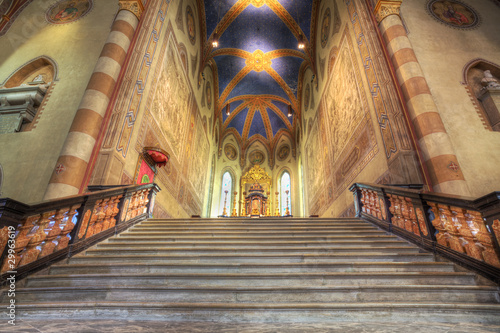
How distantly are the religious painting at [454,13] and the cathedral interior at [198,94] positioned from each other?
6 centimetres

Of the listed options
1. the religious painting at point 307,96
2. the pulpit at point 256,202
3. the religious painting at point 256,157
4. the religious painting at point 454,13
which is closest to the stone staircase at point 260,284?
the religious painting at point 454,13

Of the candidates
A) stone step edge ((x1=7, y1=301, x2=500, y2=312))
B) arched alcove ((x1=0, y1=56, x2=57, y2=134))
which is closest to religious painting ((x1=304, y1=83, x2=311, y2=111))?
arched alcove ((x1=0, y1=56, x2=57, y2=134))

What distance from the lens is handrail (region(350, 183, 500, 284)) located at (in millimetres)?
2812

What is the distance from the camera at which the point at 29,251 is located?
3045 mm

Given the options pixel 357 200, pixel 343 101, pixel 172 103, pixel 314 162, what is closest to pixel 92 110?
pixel 172 103

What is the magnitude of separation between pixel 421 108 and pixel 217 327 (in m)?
6.65

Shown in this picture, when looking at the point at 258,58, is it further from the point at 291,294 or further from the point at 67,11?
the point at 291,294

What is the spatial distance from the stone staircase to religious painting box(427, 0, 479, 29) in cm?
868

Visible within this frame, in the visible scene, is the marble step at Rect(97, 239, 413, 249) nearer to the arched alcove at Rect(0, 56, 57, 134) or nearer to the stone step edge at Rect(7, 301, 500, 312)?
the stone step edge at Rect(7, 301, 500, 312)

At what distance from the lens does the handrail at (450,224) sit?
2.81m

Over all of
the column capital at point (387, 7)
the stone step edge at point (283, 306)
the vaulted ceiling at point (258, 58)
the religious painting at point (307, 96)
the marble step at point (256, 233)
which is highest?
the vaulted ceiling at point (258, 58)

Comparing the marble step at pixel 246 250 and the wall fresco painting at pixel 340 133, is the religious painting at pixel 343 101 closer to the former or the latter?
the wall fresco painting at pixel 340 133

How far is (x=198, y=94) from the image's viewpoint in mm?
14344

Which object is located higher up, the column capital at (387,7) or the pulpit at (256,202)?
the column capital at (387,7)
